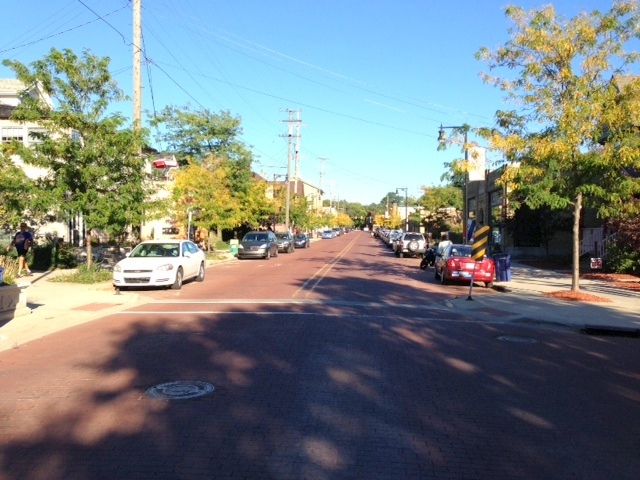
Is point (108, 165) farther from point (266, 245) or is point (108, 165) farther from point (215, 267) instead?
point (266, 245)

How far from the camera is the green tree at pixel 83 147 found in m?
17.5

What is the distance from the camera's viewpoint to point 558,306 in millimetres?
14781

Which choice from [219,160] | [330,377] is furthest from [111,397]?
[219,160]

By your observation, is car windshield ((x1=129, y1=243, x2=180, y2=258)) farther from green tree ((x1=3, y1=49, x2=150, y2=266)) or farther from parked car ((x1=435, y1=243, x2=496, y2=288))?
parked car ((x1=435, y1=243, x2=496, y2=288))

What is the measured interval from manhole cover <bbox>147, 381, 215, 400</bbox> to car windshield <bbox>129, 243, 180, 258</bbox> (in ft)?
38.8

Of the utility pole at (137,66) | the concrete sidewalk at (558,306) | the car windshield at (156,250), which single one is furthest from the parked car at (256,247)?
the concrete sidewalk at (558,306)

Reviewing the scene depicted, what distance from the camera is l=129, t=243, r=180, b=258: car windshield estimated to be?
1850 cm

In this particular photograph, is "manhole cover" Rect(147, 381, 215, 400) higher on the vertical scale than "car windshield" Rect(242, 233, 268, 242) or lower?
lower

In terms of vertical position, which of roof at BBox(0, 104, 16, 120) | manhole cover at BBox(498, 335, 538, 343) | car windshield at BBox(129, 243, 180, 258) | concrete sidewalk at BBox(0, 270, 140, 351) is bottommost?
manhole cover at BBox(498, 335, 538, 343)

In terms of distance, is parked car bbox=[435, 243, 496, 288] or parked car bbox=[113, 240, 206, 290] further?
parked car bbox=[435, 243, 496, 288]

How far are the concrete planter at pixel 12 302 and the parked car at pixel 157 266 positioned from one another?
451cm

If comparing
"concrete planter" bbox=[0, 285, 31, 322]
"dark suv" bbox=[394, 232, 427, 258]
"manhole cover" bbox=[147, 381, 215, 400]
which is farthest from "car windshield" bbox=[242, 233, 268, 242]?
"manhole cover" bbox=[147, 381, 215, 400]

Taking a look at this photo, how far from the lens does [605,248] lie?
26672 mm

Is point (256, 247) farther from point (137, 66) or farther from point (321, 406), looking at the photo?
point (321, 406)
